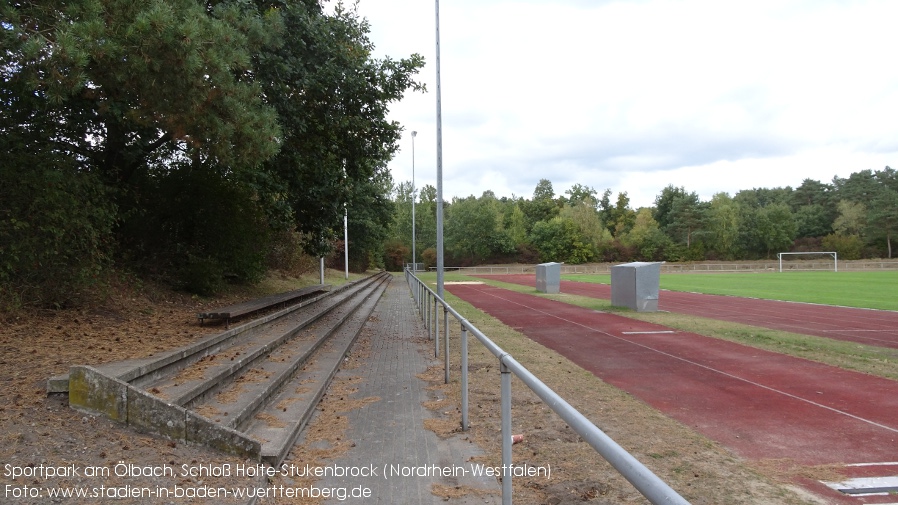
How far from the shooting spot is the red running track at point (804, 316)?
1327cm

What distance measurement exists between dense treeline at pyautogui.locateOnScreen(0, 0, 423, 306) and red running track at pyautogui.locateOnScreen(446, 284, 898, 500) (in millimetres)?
5910

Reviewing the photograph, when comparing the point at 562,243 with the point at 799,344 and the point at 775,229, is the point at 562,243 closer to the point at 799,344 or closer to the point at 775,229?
the point at 775,229

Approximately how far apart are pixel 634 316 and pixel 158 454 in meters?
14.9

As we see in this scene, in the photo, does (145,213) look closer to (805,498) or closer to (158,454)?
(158,454)

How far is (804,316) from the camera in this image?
17.2m

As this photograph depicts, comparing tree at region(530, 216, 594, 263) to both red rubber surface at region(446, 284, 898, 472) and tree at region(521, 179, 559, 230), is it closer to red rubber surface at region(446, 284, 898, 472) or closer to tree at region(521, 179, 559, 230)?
tree at region(521, 179, 559, 230)

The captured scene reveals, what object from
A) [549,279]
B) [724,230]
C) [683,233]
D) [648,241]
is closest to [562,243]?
[648,241]

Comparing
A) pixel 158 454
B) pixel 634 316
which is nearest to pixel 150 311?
pixel 158 454

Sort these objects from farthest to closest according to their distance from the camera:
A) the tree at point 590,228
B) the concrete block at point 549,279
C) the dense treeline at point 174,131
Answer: the tree at point 590,228
the concrete block at point 549,279
the dense treeline at point 174,131

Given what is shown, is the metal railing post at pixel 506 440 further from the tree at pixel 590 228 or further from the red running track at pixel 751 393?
the tree at pixel 590 228

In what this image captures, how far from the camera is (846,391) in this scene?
7.47 metres

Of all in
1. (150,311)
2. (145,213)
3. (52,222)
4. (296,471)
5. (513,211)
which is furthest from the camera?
(513,211)

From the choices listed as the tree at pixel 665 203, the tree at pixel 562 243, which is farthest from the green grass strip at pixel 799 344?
the tree at pixel 665 203

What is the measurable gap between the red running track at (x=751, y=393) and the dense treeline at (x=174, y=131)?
5.91 m
